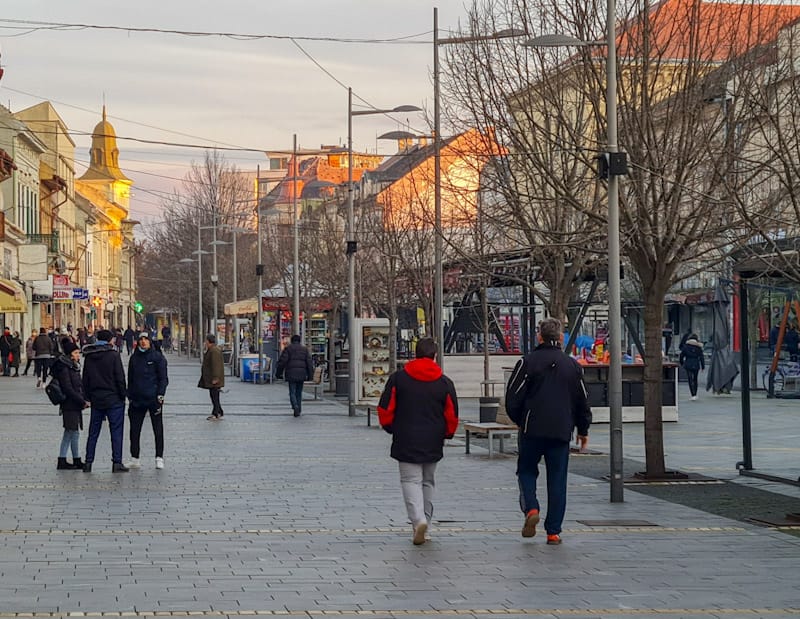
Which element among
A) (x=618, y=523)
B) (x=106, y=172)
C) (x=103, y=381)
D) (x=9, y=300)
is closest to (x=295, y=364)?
(x=103, y=381)

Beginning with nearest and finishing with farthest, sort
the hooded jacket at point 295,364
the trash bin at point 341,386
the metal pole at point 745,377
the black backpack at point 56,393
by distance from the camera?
the metal pole at point 745,377
the black backpack at point 56,393
the hooded jacket at point 295,364
the trash bin at point 341,386

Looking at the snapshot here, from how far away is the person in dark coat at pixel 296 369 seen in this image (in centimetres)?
3247

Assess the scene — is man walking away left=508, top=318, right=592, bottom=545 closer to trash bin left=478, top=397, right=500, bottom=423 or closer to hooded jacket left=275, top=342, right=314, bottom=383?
trash bin left=478, top=397, right=500, bottom=423

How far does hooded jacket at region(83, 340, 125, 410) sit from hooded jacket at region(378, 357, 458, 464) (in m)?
7.21

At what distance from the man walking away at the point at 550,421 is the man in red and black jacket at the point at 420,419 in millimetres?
604

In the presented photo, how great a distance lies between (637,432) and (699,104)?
10.5 metres

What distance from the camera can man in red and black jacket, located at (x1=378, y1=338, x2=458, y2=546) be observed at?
12.9 meters

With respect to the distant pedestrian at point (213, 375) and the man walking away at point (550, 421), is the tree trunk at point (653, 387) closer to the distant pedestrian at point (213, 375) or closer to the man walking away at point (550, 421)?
the man walking away at point (550, 421)

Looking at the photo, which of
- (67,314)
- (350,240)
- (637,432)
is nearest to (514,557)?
(637,432)

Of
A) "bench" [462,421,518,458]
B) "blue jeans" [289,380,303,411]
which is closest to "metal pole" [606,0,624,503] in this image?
"bench" [462,421,518,458]

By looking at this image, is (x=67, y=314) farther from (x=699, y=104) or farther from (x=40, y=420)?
(x=699, y=104)

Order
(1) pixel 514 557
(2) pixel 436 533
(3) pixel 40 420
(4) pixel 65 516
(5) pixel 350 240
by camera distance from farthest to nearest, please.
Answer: (5) pixel 350 240, (3) pixel 40 420, (4) pixel 65 516, (2) pixel 436 533, (1) pixel 514 557

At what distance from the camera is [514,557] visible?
11.9m

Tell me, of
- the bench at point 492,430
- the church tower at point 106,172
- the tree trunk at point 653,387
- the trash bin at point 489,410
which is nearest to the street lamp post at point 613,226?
the tree trunk at point 653,387
